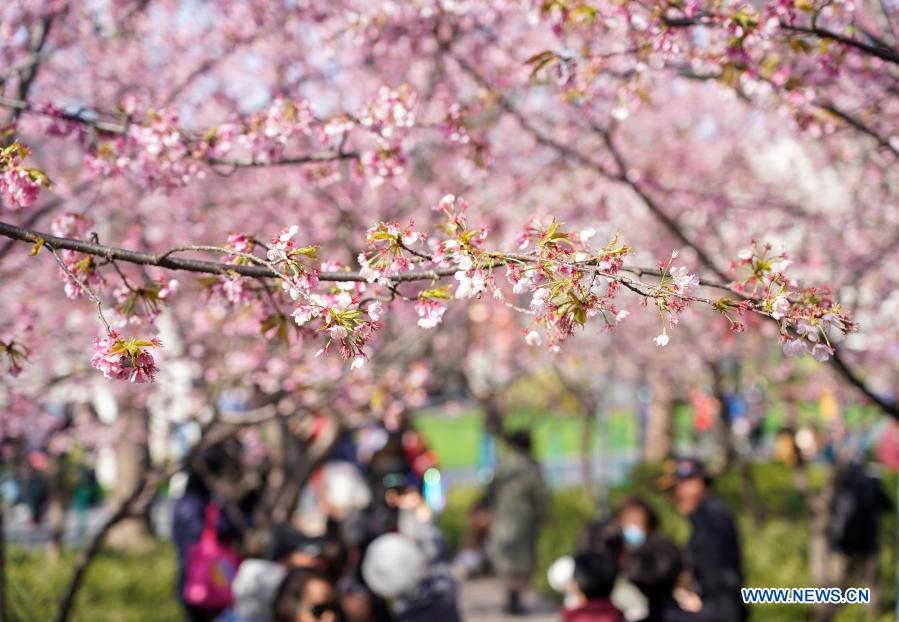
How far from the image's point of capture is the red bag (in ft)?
18.5

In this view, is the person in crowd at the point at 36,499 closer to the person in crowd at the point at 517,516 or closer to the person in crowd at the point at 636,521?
the person in crowd at the point at 517,516

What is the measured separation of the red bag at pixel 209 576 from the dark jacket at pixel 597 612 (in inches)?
93.1

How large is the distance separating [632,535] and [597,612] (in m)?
1.97

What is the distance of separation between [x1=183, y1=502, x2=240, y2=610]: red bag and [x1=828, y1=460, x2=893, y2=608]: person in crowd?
525cm

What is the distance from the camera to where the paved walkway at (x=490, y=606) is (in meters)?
8.73

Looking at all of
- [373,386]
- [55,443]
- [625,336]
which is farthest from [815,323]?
[625,336]

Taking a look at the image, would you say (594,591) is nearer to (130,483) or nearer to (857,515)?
(857,515)

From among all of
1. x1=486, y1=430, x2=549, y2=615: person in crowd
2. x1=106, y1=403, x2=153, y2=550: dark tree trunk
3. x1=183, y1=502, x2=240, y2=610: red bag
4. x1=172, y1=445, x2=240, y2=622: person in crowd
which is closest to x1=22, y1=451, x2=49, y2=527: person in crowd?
x1=106, y1=403, x2=153, y2=550: dark tree trunk

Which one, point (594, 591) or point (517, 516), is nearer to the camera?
point (594, 591)

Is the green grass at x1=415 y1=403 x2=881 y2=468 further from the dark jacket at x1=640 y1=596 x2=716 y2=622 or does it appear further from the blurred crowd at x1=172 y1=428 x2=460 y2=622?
the dark jacket at x1=640 y1=596 x2=716 y2=622

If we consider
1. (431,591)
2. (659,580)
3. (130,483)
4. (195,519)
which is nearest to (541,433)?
(130,483)

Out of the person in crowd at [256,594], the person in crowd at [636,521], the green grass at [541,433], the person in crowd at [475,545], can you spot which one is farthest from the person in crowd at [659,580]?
the green grass at [541,433]

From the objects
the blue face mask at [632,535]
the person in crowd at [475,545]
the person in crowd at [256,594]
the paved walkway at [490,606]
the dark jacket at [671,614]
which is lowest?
the paved walkway at [490,606]

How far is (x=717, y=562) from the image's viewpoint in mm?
5078
